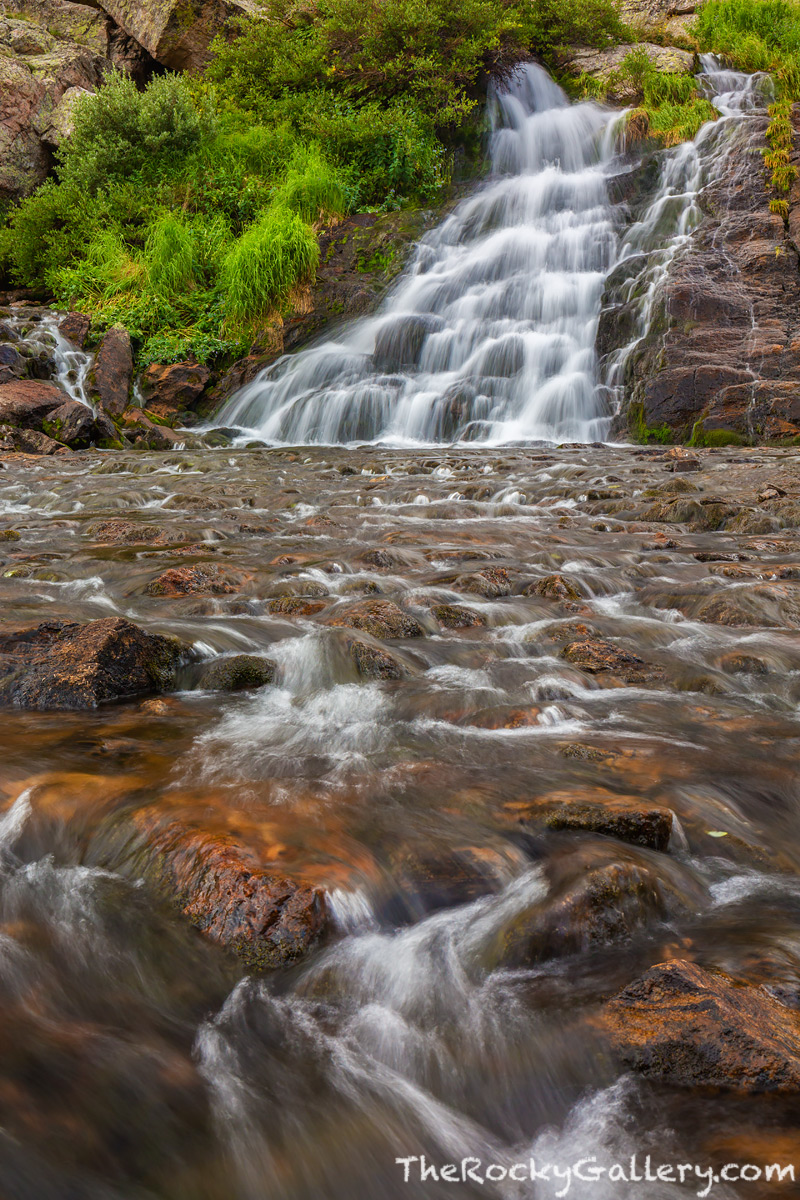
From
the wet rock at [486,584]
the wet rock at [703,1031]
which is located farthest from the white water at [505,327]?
the wet rock at [703,1031]

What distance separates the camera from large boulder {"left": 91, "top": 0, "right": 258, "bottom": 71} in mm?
20359

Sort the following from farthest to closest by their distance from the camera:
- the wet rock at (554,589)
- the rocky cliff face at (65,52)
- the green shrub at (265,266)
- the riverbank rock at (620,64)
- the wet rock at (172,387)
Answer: the rocky cliff face at (65,52) → the riverbank rock at (620,64) → the green shrub at (265,266) → the wet rock at (172,387) → the wet rock at (554,589)

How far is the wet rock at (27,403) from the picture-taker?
1116 cm

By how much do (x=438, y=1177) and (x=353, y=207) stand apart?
58.8ft

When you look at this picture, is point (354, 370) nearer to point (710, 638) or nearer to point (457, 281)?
point (457, 281)

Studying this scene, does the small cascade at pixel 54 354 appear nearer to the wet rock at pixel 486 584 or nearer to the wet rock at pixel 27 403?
the wet rock at pixel 27 403

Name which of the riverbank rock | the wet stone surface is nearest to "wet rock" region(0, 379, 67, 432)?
the wet stone surface

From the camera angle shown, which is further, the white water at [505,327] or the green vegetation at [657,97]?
the green vegetation at [657,97]

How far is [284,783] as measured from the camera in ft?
7.93

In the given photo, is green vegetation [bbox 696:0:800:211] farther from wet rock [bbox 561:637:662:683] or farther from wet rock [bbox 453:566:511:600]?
wet rock [bbox 561:637:662:683]

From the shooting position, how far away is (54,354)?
1320 centimetres

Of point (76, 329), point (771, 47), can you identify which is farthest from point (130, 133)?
point (771, 47)

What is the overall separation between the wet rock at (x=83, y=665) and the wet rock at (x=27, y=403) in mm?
9195

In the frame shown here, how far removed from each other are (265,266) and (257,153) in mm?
4725
